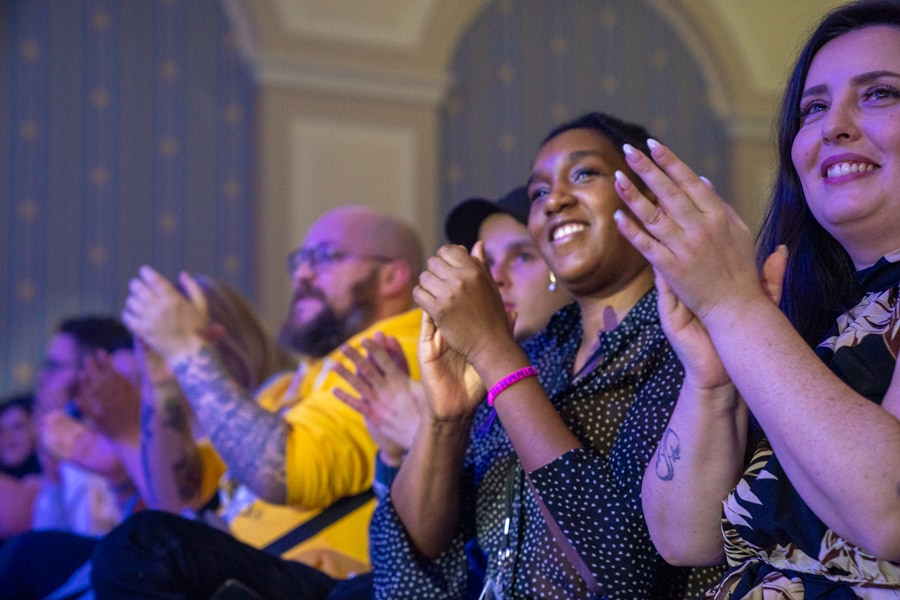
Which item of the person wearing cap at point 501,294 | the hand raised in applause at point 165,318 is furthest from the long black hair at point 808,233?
the hand raised in applause at point 165,318

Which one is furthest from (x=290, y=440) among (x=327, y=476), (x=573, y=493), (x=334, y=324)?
(x=573, y=493)

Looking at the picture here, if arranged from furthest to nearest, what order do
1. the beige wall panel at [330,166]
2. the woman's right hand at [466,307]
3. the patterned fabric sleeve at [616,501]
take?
the beige wall panel at [330,166] → the woman's right hand at [466,307] → the patterned fabric sleeve at [616,501]

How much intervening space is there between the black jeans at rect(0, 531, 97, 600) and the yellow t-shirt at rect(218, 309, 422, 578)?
397 millimetres

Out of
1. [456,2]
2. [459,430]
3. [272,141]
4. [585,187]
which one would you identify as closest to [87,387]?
[459,430]

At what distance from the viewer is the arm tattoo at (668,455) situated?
3.64 feet

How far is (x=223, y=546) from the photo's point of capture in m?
1.82

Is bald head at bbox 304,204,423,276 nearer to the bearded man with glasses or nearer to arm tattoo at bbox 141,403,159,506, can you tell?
the bearded man with glasses

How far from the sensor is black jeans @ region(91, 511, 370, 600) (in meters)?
1.74

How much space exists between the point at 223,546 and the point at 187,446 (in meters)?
0.74

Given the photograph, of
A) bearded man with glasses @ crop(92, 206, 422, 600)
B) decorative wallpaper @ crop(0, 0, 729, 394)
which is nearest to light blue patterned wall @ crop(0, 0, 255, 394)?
decorative wallpaper @ crop(0, 0, 729, 394)

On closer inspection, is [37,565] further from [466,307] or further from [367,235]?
[466,307]

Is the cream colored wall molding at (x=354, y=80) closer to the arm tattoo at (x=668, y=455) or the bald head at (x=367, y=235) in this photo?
the bald head at (x=367, y=235)

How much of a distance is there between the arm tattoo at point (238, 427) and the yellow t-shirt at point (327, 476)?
0.03 m

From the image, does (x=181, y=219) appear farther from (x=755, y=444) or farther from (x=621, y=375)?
(x=755, y=444)
